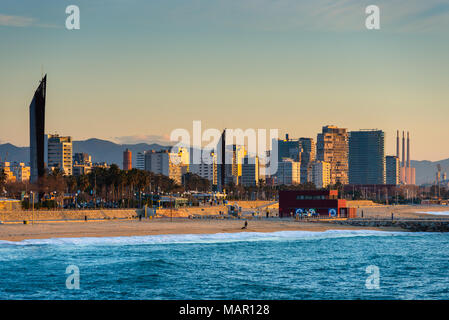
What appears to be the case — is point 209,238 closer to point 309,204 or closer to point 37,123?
point 309,204

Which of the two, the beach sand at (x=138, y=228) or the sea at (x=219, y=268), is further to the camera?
the beach sand at (x=138, y=228)

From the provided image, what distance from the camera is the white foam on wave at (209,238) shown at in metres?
64.6

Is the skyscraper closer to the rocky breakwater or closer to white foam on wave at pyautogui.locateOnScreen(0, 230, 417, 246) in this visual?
white foam on wave at pyautogui.locateOnScreen(0, 230, 417, 246)

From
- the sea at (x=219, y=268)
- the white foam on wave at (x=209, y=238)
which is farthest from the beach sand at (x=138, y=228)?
the sea at (x=219, y=268)

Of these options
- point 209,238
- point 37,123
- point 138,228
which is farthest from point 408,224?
point 37,123

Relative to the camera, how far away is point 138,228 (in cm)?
7794

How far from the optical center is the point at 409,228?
9656 cm

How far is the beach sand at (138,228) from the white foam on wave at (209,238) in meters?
1.75

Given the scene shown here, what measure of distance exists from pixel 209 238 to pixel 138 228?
30.1 feet

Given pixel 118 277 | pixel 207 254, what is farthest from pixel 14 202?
pixel 118 277

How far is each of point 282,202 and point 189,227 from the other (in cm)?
2743

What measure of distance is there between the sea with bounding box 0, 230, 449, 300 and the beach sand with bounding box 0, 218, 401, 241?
262cm

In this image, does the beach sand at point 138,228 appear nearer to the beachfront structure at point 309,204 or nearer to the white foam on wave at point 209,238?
the white foam on wave at point 209,238
